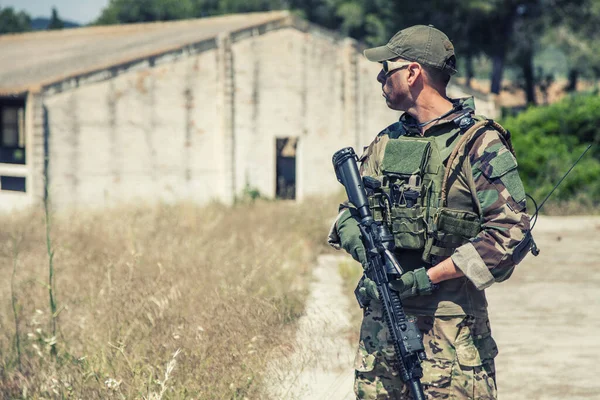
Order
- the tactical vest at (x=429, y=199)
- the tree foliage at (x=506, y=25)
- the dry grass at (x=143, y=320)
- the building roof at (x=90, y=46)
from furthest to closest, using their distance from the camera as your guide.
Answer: the tree foliage at (x=506, y=25)
the building roof at (x=90, y=46)
the dry grass at (x=143, y=320)
the tactical vest at (x=429, y=199)

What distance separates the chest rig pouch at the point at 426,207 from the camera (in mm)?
2986

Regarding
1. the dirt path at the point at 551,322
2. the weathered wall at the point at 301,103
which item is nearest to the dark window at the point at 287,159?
the weathered wall at the point at 301,103

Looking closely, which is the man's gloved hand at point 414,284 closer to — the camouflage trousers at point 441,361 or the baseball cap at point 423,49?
Result: the camouflage trousers at point 441,361

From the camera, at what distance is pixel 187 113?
16766 mm

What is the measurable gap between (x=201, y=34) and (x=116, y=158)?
3828 millimetres

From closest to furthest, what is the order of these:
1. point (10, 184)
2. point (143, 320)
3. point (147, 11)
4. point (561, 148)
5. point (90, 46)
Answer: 1. point (143, 320)
2. point (561, 148)
3. point (10, 184)
4. point (90, 46)
5. point (147, 11)

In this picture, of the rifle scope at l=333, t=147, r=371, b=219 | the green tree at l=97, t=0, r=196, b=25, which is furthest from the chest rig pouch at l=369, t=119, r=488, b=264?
the green tree at l=97, t=0, r=196, b=25

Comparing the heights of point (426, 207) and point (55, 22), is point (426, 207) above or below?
below

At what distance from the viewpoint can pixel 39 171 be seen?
14.7m

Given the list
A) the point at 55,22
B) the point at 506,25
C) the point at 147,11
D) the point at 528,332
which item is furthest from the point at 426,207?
the point at 55,22

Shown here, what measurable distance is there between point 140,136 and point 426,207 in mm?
13660

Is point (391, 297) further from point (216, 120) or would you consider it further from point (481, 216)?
point (216, 120)

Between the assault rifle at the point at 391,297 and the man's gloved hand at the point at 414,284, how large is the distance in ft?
0.10

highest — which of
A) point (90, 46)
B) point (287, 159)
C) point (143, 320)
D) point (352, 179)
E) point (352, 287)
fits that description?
point (90, 46)
